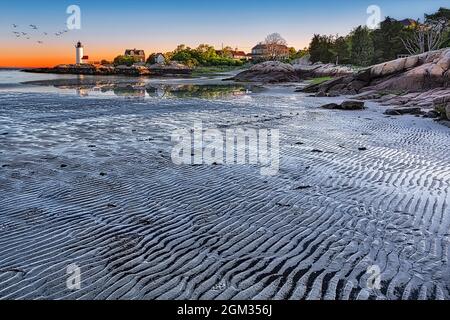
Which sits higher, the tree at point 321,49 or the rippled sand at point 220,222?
the tree at point 321,49

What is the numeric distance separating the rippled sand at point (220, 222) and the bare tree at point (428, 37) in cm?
6042

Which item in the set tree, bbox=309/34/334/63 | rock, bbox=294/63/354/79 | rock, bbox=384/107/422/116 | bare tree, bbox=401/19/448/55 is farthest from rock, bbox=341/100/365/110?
tree, bbox=309/34/334/63

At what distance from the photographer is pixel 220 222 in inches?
252

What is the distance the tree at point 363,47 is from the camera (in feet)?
281

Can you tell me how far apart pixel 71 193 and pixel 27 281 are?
133 inches

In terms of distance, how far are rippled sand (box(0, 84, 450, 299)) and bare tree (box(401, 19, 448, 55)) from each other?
60418 millimetres

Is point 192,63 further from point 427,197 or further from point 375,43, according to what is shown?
point 427,197

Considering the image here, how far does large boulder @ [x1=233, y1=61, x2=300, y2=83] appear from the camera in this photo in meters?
72.6

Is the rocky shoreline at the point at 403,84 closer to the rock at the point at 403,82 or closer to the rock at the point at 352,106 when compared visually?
the rock at the point at 403,82

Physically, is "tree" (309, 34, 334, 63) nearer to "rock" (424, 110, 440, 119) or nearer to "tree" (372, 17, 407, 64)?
"tree" (372, 17, 407, 64)

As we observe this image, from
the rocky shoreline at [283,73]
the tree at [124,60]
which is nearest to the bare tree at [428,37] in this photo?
the rocky shoreline at [283,73]
